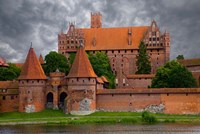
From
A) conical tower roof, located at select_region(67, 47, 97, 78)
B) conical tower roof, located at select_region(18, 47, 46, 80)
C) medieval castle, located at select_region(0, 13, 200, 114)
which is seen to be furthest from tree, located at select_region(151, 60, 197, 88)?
conical tower roof, located at select_region(18, 47, 46, 80)

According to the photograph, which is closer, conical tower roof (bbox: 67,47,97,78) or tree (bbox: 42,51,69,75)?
conical tower roof (bbox: 67,47,97,78)

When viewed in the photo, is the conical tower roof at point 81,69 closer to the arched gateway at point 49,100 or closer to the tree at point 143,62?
the arched gateway at point 49,100

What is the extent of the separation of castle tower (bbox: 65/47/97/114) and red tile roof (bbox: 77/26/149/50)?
28.8 m

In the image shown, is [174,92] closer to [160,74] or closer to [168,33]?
[160,74]

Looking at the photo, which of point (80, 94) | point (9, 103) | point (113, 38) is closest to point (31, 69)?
point (9, 103)

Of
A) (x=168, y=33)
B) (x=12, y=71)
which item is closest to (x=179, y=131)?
(x=12, y=71)

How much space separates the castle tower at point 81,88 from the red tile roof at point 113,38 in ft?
94.6

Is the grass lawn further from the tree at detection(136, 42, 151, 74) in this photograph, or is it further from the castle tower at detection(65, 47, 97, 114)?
the tree at detection(136, 42, 151, 74)

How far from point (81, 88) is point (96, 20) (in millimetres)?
44213

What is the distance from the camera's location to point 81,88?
6538 centimetres

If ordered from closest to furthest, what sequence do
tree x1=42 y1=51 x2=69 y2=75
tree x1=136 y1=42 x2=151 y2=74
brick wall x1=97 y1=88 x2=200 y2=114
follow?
brick wall x1=97 y1=88 x2=200 y2=114 → tree x1=42 y1=51 x2=69 y2=75 → tree x1=136 y1=42 x2=151 y2=74

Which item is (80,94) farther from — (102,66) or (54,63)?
(102,66)

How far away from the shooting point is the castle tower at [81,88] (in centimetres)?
6438

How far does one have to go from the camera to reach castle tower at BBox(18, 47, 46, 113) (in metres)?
66.9
